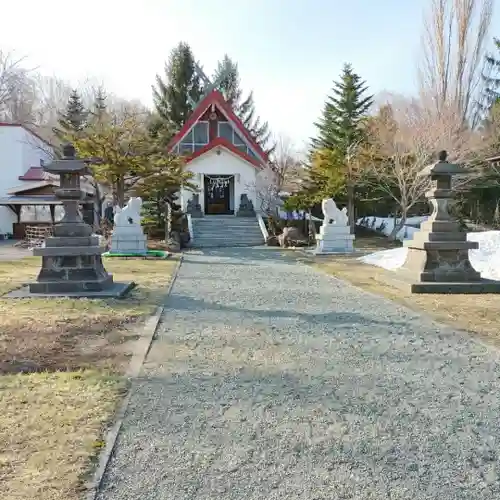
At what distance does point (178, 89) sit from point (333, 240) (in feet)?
84.9

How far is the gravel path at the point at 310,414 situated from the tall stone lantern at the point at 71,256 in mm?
2708

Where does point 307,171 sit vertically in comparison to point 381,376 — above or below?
above

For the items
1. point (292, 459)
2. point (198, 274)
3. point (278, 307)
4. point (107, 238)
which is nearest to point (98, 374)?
point (292, 459)

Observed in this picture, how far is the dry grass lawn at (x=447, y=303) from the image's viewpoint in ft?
19.3

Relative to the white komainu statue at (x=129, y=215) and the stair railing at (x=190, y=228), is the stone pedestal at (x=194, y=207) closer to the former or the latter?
the stair railing at (x=190, y=228)

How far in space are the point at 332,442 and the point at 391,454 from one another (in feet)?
1.05

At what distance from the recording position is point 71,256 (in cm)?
820

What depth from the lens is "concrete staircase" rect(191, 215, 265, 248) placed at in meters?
20.8

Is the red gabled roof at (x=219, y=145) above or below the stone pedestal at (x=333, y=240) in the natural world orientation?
above

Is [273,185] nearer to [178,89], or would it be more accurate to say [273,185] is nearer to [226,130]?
[226,130]

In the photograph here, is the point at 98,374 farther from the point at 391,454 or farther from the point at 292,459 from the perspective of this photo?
the point at 391,454

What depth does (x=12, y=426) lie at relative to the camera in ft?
9.54

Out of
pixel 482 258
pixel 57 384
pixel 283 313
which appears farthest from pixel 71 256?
pixel 482 258

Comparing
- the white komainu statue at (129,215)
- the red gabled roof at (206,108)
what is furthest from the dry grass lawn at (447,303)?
the red gabled roof at (206,108)
